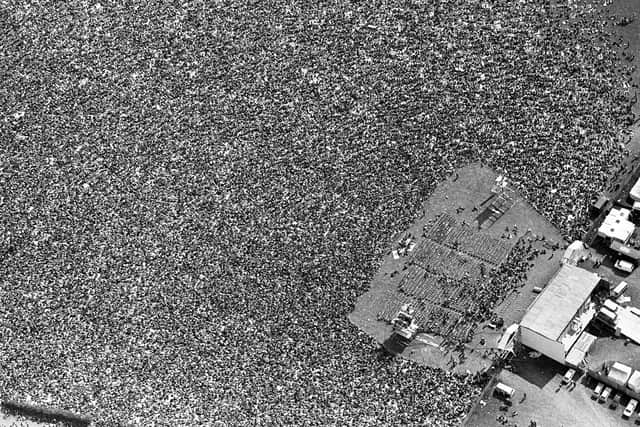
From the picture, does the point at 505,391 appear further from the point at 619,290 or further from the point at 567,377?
the point at 619,290

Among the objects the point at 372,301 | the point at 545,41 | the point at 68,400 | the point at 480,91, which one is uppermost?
the point at 545,41

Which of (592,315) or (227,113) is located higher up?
(592,315)

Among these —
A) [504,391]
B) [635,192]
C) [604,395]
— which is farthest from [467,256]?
[604,395]

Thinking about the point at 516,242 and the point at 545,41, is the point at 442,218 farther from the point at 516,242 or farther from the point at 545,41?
the point at 545,41

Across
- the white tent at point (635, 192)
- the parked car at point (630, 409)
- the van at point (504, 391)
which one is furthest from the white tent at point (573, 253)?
the parked car at point (630, 409)

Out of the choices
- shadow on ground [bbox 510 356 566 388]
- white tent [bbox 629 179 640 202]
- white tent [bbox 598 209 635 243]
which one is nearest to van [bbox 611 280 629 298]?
white tent [bbox 598 209 635 243]

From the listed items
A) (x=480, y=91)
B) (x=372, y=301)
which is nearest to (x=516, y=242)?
(x=372, y=301)
